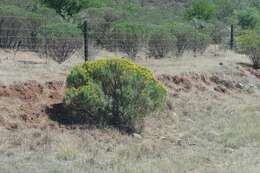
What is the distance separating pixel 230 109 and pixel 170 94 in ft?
5.62

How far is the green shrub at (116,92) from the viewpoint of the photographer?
1435 cm

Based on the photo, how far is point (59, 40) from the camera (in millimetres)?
20812

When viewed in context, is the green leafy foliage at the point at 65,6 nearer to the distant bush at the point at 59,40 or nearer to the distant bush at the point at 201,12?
the distant bush at the point at 59,40

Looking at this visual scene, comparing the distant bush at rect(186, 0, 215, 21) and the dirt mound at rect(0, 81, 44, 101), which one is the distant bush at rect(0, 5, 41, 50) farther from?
the distant bush at rect(186, 0, 215, 21)

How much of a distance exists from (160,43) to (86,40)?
19.0 ft

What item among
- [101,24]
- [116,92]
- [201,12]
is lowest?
[201,12]

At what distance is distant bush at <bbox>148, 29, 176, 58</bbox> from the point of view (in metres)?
24.7

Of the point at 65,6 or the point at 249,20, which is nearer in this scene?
the point at 65,6

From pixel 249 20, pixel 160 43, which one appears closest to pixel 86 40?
pixel 160 43

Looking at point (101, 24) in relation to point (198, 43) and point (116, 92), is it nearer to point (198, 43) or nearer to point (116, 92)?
point (198, 43)

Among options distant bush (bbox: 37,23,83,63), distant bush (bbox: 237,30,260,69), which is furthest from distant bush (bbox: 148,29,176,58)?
distant bush (bbox: 37,23,83,63)

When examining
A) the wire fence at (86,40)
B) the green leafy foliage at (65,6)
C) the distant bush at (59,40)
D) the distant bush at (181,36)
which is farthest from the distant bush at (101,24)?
the green leafy foliage at (65,6)

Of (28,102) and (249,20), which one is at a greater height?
(28,102)

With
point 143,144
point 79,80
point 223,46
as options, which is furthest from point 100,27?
point 143,144
